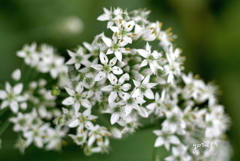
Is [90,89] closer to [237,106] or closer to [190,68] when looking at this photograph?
[190,68]

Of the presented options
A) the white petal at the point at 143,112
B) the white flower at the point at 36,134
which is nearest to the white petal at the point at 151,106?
the white petal at the point at 143,112

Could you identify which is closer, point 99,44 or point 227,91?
point 99,44

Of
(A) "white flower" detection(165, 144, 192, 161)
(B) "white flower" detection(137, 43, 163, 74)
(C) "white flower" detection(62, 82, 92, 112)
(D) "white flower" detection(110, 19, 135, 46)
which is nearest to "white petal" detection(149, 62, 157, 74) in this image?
(B) "white flower" detection(137, 43, 163, 74)

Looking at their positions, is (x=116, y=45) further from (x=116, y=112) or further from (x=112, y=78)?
(x=116, y=112)

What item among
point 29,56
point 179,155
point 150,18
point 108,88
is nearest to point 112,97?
point 108,88

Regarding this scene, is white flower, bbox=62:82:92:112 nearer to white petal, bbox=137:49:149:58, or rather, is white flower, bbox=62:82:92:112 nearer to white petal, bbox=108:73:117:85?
white petal, bbox=108:73:117:85

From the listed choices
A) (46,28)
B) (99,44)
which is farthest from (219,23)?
(99,44)
